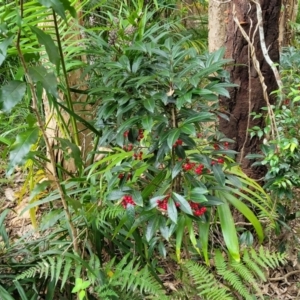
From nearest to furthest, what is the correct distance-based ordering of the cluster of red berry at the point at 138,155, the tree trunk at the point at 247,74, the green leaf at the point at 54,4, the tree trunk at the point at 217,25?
the green leaf at the point at 54,4 → the cluster of red berry at the point at 138,155 → the tree trunk at the point at 247,74 → the tree trunk at the point at 217,25

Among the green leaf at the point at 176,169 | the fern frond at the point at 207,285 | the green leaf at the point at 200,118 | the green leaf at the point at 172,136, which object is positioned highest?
the green leaf at the point at 200,118

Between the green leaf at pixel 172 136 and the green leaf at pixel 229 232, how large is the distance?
1.02 ft

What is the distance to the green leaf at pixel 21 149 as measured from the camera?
1.00 m

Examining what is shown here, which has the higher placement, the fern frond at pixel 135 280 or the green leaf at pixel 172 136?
the green leaf at pixel 172 136

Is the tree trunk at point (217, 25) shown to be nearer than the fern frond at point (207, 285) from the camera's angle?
No

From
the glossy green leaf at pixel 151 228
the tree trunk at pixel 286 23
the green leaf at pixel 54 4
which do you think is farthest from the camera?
the tree trunk at pixel 286 23

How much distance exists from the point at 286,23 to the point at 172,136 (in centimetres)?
207

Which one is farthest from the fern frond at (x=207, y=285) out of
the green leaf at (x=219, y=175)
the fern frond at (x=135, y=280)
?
the green leaf at (x=219, y=175)

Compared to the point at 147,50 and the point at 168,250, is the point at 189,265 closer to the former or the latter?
the point at 168,250

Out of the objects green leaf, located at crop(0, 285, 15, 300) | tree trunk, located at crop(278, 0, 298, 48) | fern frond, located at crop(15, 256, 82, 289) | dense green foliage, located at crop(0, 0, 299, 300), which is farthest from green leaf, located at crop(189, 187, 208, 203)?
tree trunk, located at crop(278, 0, 298, 48)

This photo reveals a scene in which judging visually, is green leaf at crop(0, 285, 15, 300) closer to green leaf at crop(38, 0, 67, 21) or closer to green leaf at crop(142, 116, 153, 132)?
green leaf at crop(142, 116, 153, 132)

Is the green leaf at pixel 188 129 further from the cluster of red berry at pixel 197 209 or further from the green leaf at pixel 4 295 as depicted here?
the green leaf at pixel 4 295

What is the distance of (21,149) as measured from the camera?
1010mm

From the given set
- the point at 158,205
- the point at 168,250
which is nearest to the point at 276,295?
the point at 168,250
